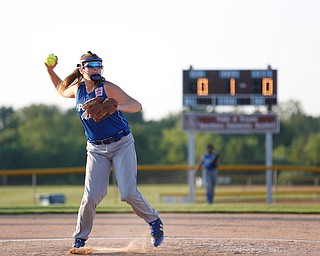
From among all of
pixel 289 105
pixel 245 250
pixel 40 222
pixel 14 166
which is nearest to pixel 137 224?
pixel 40 222

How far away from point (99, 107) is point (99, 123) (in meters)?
0.33

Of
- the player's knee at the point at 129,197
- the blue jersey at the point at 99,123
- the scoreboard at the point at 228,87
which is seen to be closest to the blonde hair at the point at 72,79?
the blue jersey at the point at 99,123

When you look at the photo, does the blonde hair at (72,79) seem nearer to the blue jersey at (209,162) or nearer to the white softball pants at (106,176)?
the white softball pants at (106,176)

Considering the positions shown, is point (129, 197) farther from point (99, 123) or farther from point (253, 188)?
point (253, 188)

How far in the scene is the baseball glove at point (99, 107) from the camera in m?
7.20

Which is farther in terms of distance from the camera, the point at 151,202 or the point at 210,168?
the point at 151,202

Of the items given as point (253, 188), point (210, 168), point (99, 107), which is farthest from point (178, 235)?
point (253, 188)

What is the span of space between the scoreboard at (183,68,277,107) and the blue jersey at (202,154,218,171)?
5.12 meters

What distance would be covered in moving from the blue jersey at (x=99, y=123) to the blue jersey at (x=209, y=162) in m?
10.6

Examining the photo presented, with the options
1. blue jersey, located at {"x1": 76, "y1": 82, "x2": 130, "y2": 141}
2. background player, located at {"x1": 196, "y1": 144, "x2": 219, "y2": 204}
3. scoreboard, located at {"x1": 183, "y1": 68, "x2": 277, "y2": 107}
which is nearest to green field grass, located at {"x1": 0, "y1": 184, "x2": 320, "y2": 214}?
background player, located at {"x1": 196, "y1": 144, "x2": 219, "y2": 204}

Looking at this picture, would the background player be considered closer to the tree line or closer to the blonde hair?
the blonde hair

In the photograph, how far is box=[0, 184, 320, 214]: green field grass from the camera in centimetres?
1462

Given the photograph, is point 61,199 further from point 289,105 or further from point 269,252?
point 289,105

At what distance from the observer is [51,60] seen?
8242mm
